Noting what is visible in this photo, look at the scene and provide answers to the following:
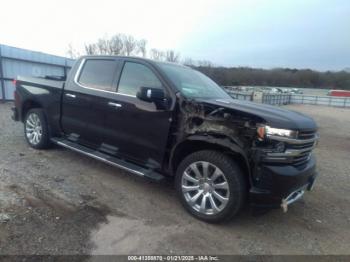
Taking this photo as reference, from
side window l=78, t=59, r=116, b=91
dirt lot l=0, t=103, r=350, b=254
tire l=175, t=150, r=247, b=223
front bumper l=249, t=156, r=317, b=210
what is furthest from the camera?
side window l=78, t=59, r=116, b=91

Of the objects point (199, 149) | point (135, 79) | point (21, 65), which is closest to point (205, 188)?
point (199, 149)

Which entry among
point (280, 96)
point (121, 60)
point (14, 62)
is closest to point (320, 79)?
point (280, 96)

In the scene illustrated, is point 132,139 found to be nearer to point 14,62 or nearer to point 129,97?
point 129,97

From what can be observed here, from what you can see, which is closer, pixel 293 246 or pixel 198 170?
pixel 293 246

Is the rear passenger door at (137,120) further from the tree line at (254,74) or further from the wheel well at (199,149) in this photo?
the tree line at (254,74)

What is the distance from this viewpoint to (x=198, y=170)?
3.71m

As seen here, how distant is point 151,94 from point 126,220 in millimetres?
1550

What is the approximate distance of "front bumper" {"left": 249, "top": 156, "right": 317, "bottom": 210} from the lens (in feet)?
10.7

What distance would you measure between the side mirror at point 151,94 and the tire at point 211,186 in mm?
837

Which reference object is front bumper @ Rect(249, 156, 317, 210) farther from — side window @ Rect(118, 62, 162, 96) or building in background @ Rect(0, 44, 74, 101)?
building in background @ Rect(0, 44, 74, 101)

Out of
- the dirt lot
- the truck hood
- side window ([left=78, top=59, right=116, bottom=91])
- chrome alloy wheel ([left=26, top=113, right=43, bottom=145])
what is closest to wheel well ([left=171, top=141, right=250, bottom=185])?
the truck hood

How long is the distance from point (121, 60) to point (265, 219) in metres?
3.09

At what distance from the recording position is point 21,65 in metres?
15.2

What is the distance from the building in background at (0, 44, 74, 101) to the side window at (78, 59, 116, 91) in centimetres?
857
